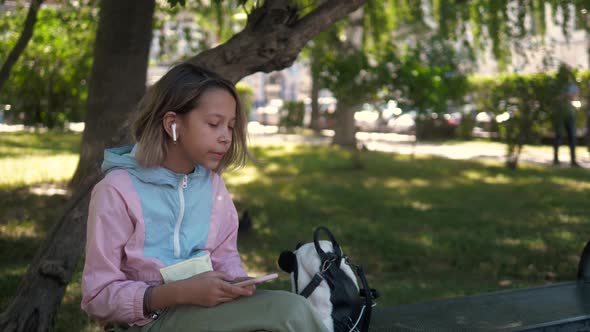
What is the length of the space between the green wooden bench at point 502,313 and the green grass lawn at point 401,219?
1.56m

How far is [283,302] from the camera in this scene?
2.26 meters

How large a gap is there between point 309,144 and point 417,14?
382 inches

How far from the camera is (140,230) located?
8.16 feet

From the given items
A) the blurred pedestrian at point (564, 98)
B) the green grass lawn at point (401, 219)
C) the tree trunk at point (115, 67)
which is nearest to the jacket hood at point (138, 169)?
the green grass lawn at point (401, 219)

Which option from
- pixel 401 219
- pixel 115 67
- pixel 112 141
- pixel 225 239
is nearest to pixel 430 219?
pixel 401 219

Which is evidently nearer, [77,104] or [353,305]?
[353,305]

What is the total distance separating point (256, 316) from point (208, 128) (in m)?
0.71

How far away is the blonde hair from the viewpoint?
2.60 meters

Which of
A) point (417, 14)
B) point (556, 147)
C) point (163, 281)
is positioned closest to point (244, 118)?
point (163, 281)

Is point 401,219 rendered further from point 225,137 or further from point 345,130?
point 345,130

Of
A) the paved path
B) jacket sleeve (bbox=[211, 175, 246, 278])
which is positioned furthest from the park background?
jacket sleeve (bbox=[211, 175, 246, 278])

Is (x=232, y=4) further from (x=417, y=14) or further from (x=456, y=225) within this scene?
(x=456, y=225)

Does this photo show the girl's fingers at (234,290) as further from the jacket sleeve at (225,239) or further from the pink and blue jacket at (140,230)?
the jacket sleeve at (225,239)

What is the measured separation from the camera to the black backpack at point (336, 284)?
8.59 feet
